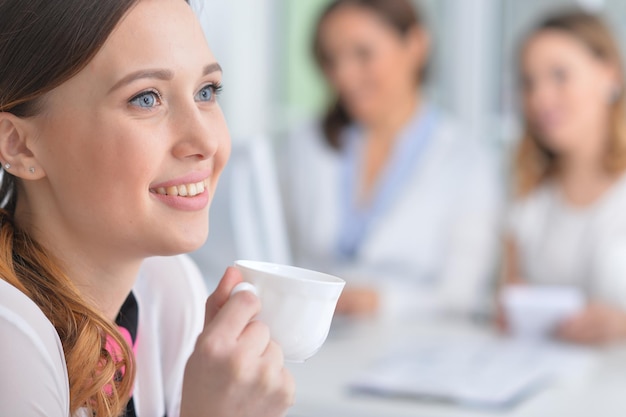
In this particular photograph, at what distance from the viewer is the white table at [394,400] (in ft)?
4.43

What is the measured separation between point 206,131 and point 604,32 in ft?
6.18

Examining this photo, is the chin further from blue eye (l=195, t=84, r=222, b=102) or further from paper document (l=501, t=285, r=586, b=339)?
paper document (l=501, t=285, r=586, b=339)

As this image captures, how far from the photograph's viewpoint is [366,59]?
2.51 m

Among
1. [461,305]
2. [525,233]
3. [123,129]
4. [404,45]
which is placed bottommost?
[123,129]

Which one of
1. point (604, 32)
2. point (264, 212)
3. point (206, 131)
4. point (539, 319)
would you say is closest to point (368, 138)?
point (604, 32)

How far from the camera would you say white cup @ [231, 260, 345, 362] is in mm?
651

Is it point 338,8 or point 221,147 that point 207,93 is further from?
point 338,8

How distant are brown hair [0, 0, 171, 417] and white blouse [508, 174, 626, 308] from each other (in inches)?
64.4

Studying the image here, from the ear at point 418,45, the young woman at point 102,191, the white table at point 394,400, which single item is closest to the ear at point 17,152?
the young woman at point 102,191

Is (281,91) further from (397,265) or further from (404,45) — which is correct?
(397,265)

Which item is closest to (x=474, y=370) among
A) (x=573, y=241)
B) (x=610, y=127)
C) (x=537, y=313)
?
(x=537, y=313)

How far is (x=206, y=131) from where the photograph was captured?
674 millimetres

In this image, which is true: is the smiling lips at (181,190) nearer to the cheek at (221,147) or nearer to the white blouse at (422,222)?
the cheek at (221,147)

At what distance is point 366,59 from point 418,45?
0.19 m
